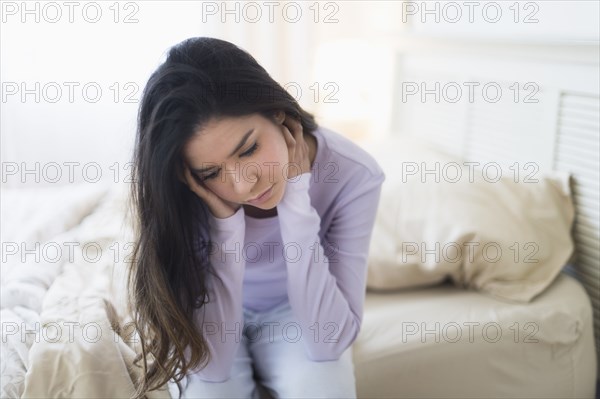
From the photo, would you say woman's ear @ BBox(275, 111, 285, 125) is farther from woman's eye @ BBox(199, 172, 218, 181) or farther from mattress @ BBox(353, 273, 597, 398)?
mattress @ BBox(353, 273, 597, 398)

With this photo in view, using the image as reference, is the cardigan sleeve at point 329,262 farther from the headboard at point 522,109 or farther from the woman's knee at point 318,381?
the headboard at point 522,109

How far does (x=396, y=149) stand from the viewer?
169 cm

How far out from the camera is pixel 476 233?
1.28 metres

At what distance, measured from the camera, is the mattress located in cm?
115

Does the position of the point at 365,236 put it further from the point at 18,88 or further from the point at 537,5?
the point at 18,88

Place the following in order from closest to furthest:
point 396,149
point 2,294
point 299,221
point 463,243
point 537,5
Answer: point 299,221
point 2,294
point 463,243
point 537,5
point 396,149

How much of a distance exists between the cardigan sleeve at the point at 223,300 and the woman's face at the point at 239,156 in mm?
63

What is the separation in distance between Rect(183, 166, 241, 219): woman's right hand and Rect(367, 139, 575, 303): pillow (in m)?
0.46

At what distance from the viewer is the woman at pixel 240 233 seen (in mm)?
848

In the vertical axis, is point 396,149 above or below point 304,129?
below

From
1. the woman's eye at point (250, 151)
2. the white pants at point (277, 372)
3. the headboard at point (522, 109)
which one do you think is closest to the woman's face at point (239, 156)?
the woman's eye at point (250, 151)

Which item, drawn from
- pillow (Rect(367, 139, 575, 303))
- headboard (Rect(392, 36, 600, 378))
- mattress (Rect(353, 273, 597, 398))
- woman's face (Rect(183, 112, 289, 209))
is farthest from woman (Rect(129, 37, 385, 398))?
headboard (Rect(392, 36, 600, 378))

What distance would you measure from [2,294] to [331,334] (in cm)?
A: 64

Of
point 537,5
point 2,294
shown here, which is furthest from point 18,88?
point 537,5
